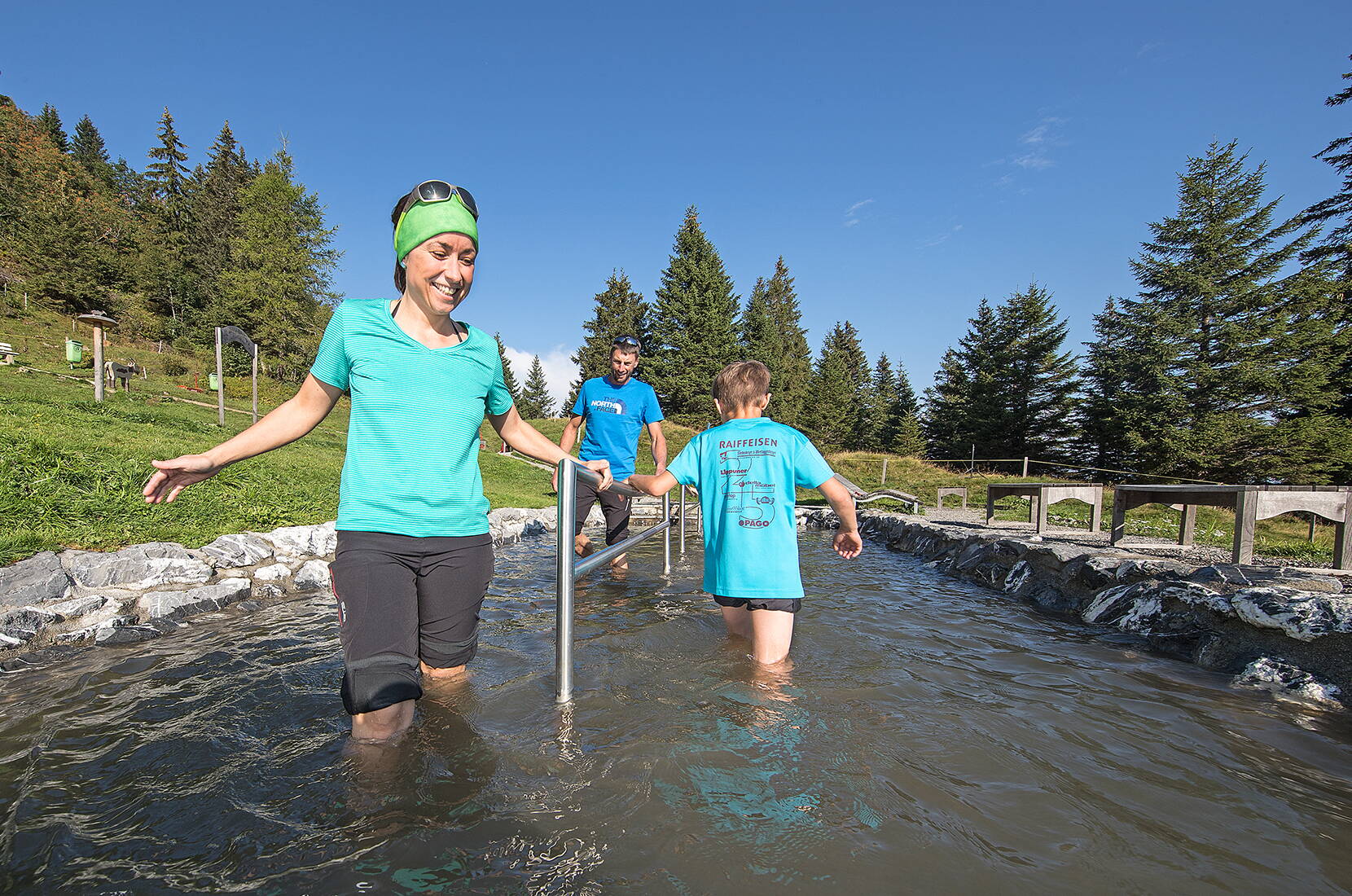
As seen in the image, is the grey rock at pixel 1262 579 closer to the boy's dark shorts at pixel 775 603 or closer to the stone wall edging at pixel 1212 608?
the stone wall edging at pixel 1212 608

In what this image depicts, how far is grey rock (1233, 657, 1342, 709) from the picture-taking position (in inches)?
106

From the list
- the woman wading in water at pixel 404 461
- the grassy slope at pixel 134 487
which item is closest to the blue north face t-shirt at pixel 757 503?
the woman wading in water at pixel 404 461

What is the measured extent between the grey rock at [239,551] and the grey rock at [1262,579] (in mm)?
6972

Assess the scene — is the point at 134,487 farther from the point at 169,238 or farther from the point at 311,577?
the point at 169,238

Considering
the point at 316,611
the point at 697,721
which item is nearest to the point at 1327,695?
the point at 697,721

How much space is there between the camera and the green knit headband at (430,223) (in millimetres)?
1983

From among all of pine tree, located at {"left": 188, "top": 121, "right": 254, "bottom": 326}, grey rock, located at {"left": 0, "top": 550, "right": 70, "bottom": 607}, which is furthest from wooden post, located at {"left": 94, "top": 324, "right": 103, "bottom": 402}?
pine tree, located at {"left": 188, "top": 121, "right": 254, "bottom": 326}

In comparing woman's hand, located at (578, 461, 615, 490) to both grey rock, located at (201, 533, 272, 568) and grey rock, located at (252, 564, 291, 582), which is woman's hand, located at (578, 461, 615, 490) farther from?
grey rock, located at (201, 533, 272, 568)

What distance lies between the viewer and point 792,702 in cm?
256

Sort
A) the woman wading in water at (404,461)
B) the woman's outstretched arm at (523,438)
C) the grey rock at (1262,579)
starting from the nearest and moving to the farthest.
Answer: the woman wading in water at (404,461), the woman's outstretched arm at (523,438), the grey rock at (1262,579)

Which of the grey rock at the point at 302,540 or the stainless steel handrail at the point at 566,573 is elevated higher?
the stainless steel handrail at the point at 566,573

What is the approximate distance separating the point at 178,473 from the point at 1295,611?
5.06 metres

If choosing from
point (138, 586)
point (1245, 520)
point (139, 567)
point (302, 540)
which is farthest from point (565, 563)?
point (1245, 520)

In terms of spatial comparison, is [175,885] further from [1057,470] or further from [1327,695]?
[1057,470]
